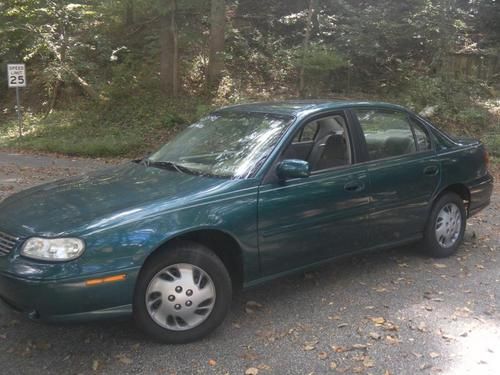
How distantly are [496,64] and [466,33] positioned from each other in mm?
1535

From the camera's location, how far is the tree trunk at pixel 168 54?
17578 millimetres

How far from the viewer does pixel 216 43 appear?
18.5 m

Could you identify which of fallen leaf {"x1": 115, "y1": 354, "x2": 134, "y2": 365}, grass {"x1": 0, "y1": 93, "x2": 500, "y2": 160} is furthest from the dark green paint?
grass {"x1": 0, "y1": 93, "x2": 500, "y2": 160}

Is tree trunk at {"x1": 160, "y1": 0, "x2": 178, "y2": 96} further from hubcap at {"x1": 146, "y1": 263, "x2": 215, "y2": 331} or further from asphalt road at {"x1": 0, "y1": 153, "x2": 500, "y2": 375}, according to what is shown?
hubcap at {"x1": 146, "y1": 263, "x2": 215, "y2": 331}

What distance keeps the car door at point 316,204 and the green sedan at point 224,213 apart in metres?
0.01

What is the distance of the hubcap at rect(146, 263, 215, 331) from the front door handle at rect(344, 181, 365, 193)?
1.48 m

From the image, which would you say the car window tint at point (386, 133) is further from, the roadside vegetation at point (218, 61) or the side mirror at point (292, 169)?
the roadside vegetation at point (218, 61)

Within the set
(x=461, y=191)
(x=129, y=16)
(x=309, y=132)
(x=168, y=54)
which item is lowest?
(x=461, y=191)

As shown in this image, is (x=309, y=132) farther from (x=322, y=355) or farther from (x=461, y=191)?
(x=461, y=191)

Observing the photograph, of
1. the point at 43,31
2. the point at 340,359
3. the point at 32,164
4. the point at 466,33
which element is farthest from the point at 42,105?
the point at 340,359

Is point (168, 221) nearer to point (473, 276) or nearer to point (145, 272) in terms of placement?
point (145, 272)

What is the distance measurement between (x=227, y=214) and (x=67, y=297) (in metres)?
1.19

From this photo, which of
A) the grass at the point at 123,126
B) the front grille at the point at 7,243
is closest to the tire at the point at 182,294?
the front grille at the point at 7,243

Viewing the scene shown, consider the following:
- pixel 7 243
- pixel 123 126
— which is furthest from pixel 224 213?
pixel 123 126
